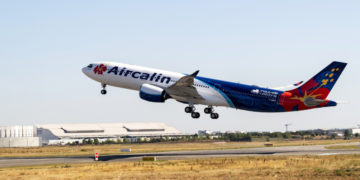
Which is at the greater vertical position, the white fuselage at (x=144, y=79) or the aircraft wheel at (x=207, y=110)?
the white fuselage at (x=144, y=79)

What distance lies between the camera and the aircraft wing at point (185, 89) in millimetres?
65500

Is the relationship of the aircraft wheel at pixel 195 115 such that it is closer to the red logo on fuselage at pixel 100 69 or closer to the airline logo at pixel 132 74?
the airline logo at pixel 132 74

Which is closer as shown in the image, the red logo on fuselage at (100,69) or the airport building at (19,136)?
the red logo on fuselage at (100,69)

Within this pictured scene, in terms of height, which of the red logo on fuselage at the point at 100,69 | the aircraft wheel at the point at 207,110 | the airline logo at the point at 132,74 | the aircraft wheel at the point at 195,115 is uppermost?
the red logo on fuselage at the point at 100,69

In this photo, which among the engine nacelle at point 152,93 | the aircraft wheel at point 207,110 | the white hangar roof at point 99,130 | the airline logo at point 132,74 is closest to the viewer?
the engine nacelle at point 152,93

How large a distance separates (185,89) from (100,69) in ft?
42.6

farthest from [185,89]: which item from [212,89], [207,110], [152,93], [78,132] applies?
[78,132]

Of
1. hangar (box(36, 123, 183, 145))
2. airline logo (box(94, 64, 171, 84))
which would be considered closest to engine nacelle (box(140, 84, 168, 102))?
airline logo (box(94, 64, 171, 84))

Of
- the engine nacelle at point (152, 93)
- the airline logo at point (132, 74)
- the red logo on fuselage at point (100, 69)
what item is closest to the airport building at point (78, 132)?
the red logo on fuselage at point (100, 69)

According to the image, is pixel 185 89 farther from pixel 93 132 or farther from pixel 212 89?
pixel 93 132

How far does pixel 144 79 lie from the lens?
69438 millimetres

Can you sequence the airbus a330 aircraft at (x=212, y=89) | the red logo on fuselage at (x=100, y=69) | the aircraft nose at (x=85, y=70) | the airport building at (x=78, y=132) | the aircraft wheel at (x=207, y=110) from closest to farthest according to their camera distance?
the airbus a330 aircraft at (x=212, y=89), the aircraft wheel at (x=207, y=110), the red logo on fuselage at (x=100, y=69), the aircraft nose at (x=85, y=70), the airport building at (x=78, y=132)

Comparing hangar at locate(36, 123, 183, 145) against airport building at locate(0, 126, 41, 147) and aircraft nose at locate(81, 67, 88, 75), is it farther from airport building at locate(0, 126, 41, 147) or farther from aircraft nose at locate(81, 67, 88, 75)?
aircraft nose at locate(81, 67, 88, 75)

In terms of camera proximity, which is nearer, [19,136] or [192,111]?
[192,111]
